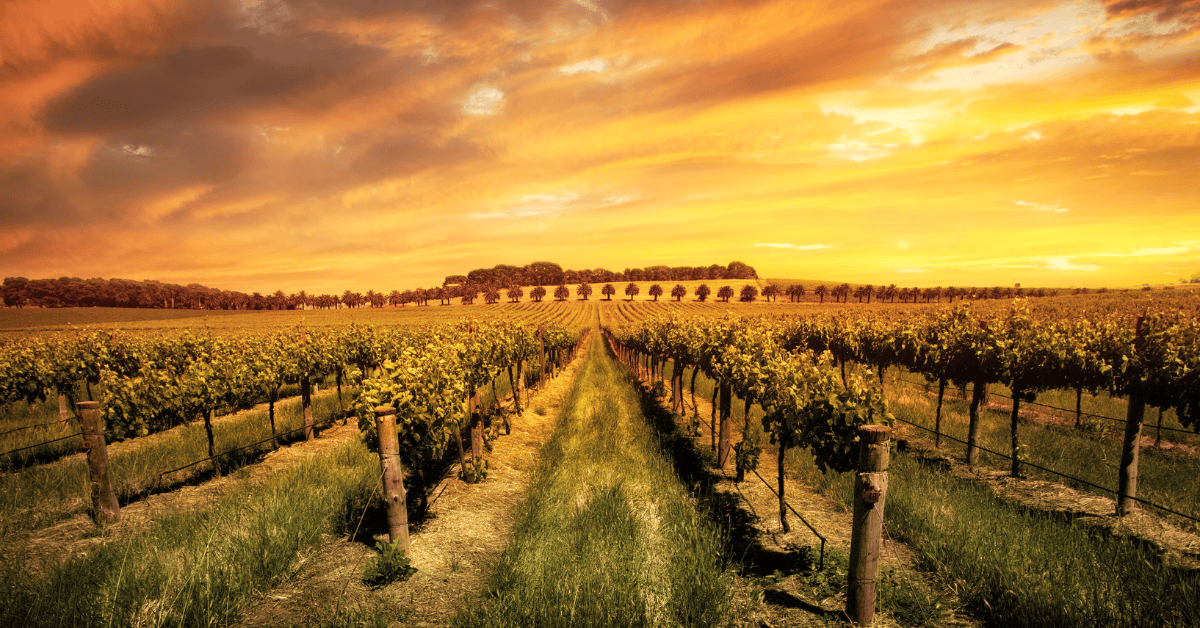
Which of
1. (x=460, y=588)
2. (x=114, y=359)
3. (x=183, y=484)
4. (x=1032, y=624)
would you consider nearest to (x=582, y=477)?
(x=460, y=588)

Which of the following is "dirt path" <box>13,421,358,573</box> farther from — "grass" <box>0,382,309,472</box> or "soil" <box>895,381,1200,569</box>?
"soil" <box>895,381,1200,569</box>

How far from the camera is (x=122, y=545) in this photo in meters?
6.37

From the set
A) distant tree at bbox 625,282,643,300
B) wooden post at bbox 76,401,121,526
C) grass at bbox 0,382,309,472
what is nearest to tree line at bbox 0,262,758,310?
distant tree at bbox 625,282,643,300

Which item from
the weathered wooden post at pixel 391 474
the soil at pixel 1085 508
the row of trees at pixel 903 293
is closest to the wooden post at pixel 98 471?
the weathered wooden post at pixel 391 474

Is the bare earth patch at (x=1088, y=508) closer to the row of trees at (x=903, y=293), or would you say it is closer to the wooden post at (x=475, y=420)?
the wooden post at (x=475, y=420)

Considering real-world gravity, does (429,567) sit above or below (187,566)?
below

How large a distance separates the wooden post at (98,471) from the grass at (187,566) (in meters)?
0.93

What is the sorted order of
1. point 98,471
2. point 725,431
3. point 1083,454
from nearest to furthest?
point 98,471 < point 1083,454 < point 725,431

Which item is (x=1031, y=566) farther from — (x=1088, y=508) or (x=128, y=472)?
(x=128, y=472)

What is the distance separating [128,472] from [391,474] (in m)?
7.73

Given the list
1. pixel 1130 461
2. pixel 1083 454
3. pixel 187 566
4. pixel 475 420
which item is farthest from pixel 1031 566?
pixel 187 566

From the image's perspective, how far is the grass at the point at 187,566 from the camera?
15.8 ft

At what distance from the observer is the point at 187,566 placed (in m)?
5.65

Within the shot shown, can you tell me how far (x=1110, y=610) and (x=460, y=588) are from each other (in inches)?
288
